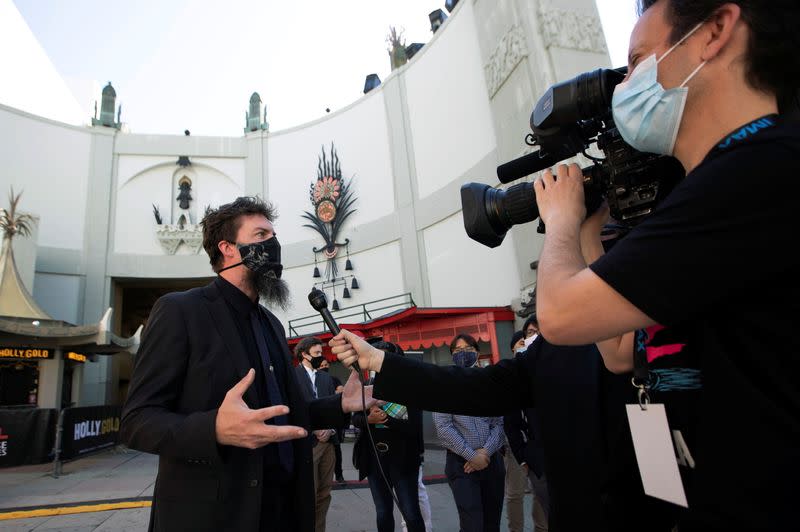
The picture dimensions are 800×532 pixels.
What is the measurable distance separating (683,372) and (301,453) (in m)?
1.69

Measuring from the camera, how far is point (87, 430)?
1033 cm

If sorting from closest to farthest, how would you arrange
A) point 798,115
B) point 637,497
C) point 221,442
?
1. point 798,115
2. point 637,497
3. point 221,442

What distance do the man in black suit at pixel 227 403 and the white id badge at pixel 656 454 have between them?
3.51 feet

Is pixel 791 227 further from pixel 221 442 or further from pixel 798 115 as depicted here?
pixel 221 442

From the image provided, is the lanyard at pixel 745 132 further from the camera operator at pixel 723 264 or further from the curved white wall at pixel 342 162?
the curved white wall at pixel 342 162

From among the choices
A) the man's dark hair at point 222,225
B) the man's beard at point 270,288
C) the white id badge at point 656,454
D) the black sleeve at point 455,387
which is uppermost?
the man's dark hair at point 222,225

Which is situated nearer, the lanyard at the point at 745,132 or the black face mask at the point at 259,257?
the lanyard at the point at 745,132

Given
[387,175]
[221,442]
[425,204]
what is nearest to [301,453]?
[221,442]

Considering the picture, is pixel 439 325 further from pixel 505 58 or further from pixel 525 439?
pixel 525 439

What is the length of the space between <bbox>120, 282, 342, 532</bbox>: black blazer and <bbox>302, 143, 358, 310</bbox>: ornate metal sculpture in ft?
55.0

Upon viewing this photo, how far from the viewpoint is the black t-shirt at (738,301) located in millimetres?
790

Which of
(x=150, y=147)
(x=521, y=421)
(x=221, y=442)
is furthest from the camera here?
(x=150, y=147)

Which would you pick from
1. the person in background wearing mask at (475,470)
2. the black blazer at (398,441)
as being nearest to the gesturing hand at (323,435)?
the black blazer at (398,441)

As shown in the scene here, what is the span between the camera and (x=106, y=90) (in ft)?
72.6
